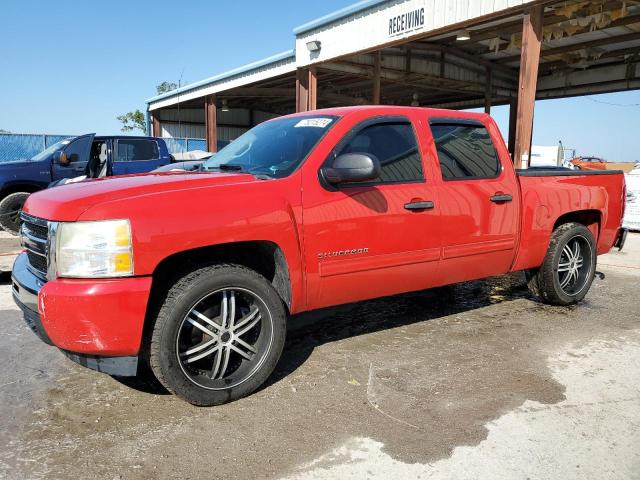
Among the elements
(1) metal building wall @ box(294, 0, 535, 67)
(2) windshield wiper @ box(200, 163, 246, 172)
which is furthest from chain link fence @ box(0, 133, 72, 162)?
(2) windshield wiper @ box(200, 163, 246, 172)

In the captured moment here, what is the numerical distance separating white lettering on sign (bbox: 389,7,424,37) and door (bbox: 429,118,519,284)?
8800 mm

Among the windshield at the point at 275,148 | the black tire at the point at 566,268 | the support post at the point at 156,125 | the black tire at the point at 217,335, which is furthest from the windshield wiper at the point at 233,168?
the support post at the point at 156,125

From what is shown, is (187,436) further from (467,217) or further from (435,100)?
(435,100)

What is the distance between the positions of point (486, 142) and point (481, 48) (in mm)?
17412

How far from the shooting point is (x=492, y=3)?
10.2 m

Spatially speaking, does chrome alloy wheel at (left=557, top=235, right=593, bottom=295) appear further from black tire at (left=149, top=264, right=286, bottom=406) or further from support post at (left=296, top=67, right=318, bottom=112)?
support post at (left=296, top=67, right=318, bottom=112)

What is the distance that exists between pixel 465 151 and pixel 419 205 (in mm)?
823

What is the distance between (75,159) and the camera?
32.6 ft

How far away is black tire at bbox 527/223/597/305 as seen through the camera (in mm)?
4680

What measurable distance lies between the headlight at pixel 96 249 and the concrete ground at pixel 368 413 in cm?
86

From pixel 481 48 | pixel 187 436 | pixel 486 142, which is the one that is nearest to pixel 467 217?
pixel 486 142

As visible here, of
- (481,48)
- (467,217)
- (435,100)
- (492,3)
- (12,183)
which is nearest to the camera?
(467,217)

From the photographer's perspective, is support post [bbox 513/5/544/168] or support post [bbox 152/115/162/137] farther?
support post [bbox 152/115/162/137]

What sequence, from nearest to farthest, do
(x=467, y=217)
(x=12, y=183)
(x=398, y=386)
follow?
(x=398, y=386) → (x=467, y=217) → (x=12, y=183)
